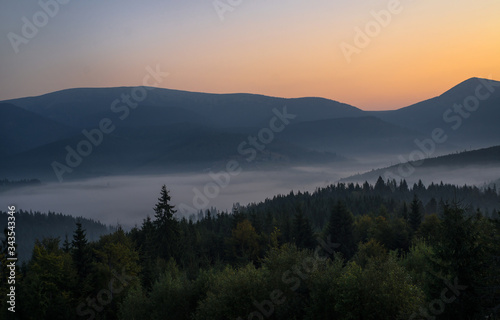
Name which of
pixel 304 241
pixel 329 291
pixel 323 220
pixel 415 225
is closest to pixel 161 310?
pixel 329 291

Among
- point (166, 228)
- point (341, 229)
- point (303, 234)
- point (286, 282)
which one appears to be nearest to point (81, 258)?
point (166, 228)

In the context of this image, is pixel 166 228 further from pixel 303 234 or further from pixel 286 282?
pixel 286 282

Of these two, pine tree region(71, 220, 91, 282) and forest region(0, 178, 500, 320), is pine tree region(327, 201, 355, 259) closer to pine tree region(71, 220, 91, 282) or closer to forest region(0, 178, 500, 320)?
forest region(0, 178, 500, 320)

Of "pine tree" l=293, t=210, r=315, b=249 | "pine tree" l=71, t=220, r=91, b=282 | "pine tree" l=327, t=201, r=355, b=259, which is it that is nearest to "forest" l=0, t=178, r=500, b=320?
"pine tree" l=71, t=220, r=91, b=282

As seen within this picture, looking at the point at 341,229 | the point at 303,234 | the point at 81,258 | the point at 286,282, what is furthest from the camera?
the point at 341,229

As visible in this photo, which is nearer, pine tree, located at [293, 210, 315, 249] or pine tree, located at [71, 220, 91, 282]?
pine tree, located at [71, 220, 91, 282]

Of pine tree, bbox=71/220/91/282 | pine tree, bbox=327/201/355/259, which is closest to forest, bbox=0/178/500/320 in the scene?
pine tree, bbox=71/220/91/282

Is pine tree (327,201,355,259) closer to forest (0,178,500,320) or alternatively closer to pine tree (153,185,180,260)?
forest (0,178,500,320)

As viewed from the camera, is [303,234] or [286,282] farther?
[303,234]

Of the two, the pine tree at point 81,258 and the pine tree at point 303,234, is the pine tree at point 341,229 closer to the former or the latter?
the pine tree at point 303,234

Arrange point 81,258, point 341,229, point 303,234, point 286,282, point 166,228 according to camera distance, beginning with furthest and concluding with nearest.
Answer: point 341,229 < point 303,234 < point 166,228 < point 81,258 < point 286,282

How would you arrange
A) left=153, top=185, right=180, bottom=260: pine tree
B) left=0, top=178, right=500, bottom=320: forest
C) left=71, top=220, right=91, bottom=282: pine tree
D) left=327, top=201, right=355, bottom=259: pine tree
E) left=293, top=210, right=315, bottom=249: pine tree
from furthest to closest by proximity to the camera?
left=327, top=201, right=355, bottom=259: pine tree, left=293, top=210, right=315, bottom=249: pine tree, left=153, top=185, right=180, bottom=260: pine tree, left=71, top=220, right=91, bottom=282: pine tree, left=0, top=178, right=500, bottom=320: forest

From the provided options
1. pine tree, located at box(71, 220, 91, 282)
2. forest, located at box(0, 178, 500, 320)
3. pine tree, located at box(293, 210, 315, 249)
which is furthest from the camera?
pine tree, located at box(293, 210, 315, 249)

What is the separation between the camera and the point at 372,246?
73.3m
